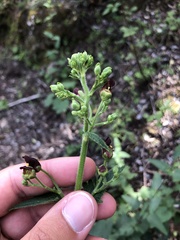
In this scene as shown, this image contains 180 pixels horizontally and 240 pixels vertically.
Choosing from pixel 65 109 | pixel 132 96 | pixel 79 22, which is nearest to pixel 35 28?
pixel 79 22

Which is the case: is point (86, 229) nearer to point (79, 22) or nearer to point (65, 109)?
point (65, 109)

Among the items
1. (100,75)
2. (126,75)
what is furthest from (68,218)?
(126,75)

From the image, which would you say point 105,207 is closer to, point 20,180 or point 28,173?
point 20,180

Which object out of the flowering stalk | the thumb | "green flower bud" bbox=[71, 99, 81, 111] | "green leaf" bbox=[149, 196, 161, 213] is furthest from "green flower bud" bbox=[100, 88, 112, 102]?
"green leaf" bbox=[149, 196, 161, 213]

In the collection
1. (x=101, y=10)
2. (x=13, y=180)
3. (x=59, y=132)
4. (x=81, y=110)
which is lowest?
(x=59, y=132)

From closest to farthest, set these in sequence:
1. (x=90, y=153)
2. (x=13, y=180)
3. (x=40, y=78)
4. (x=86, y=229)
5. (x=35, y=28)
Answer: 1. (x=86, y=229)
2. (x=13, y=180)
3. (x=90, y=153)
4. (x=40, y=78)
5. (x=35, y=28)

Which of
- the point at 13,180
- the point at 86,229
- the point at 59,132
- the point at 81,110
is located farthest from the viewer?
the point at 59,132

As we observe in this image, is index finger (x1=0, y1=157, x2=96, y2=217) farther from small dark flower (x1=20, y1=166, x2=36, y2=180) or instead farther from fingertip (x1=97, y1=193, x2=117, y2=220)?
small dark flower (x1=20, y1=166, x2=36, y2=180)
